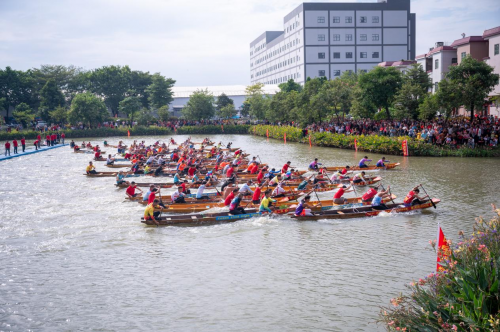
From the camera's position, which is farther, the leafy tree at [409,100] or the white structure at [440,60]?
the white structure at [440,60]

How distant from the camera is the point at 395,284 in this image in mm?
10734

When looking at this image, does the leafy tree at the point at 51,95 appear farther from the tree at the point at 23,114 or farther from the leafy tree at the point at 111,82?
the leafy tree at the point at 111,82

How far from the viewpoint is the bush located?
5516 millimetres

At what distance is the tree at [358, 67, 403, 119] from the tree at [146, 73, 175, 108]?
46.1 meters

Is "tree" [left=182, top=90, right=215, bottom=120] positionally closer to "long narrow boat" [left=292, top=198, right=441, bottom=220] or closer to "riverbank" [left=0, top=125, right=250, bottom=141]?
"riverbank" [left=0, top=125, right=250, bottom=141]

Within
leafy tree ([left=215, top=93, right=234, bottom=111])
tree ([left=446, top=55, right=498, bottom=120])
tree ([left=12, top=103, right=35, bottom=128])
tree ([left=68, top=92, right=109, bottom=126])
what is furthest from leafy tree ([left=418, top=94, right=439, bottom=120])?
tree ([left=12, top=103, right=35, bottom=128])

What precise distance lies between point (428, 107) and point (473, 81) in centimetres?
332

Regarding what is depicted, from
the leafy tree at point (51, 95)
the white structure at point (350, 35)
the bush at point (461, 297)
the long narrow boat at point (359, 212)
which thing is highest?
the white structure at point (350, 35)

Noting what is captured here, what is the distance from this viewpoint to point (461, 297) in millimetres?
5766

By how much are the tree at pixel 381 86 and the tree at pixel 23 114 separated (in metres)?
50.9

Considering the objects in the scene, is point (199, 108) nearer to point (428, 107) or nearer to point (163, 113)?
point (163, 113)

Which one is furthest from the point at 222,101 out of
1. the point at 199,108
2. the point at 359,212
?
the point at 359,212

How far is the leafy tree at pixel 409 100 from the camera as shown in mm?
34750

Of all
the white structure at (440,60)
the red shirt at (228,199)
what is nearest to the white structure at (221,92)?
the white structure at (440,60)
